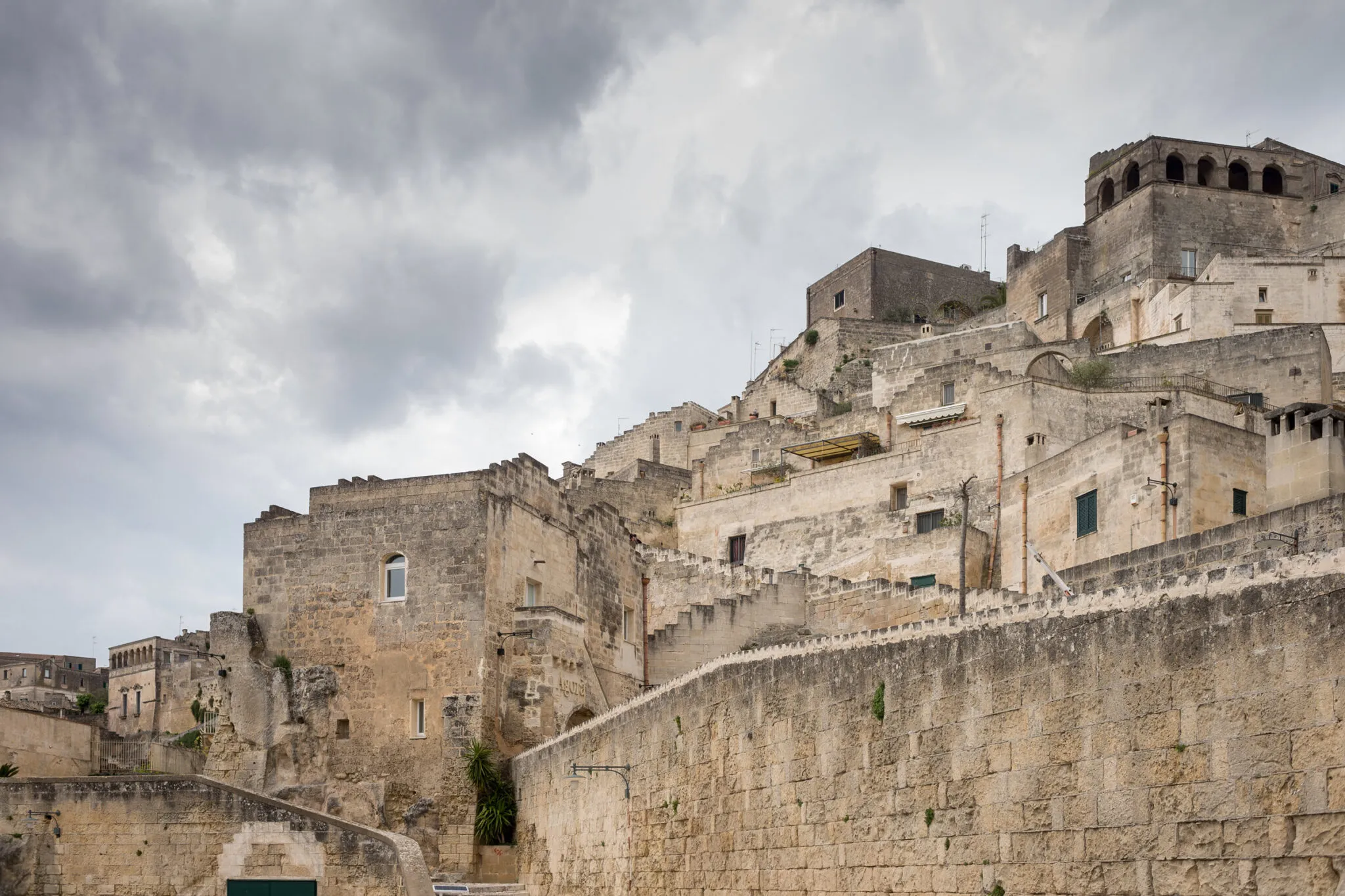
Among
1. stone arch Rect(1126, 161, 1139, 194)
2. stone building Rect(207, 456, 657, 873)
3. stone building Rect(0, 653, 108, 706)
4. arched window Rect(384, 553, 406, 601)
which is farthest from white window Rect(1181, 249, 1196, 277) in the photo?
stone building Rect(0, 653, 108, 706)

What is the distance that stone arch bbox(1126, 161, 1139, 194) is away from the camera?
172 feet

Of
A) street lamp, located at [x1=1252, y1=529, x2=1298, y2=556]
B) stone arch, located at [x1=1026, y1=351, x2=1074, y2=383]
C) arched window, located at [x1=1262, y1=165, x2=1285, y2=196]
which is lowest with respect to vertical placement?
street lamp, located at [x1=1252, y1=529, x2=1298, y2=556]

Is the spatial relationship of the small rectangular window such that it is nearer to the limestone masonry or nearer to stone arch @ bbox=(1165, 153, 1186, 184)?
the limestone masonry

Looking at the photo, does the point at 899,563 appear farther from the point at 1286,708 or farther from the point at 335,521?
the point at 1286,708

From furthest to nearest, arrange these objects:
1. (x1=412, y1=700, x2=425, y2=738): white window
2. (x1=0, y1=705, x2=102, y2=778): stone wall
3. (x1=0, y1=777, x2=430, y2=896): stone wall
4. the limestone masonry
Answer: (x1=412, y1=700, x2=425, y2=738): white window, (x1=0, y1=705, x2=102, y2=778): stone wall, (x1=0, y1=777, x2=430, y2=896): stone wall, the limestone masonry

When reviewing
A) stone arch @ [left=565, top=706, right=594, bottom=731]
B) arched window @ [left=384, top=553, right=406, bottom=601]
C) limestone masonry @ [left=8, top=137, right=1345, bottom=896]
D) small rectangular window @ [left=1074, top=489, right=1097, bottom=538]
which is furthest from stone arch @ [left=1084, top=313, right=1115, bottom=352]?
arched window @ [left=384, top=553, right=406, bottom=601]

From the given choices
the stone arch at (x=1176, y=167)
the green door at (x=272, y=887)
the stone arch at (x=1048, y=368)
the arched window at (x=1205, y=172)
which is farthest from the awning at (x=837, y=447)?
the green door at (x=272, y=887)

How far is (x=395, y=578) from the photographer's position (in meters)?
26.9

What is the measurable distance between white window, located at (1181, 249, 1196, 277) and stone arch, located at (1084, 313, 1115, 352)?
3292 mm

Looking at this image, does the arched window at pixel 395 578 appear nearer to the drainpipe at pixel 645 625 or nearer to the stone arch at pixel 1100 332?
the drainpipe at pixel 645 625

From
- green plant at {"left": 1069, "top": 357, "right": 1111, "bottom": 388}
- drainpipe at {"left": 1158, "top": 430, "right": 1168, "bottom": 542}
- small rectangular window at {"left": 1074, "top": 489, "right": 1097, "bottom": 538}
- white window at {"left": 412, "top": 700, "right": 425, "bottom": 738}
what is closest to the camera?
white window at {"left": 412, "top": 700, "right": 425, "bottom": 738}

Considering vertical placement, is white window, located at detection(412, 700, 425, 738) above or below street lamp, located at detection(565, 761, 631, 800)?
above

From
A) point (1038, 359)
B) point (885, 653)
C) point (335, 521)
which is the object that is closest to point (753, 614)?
point (335, 521)

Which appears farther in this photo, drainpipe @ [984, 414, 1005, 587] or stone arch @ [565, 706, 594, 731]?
drainpipe @ [984, 414, 1005, 587]
